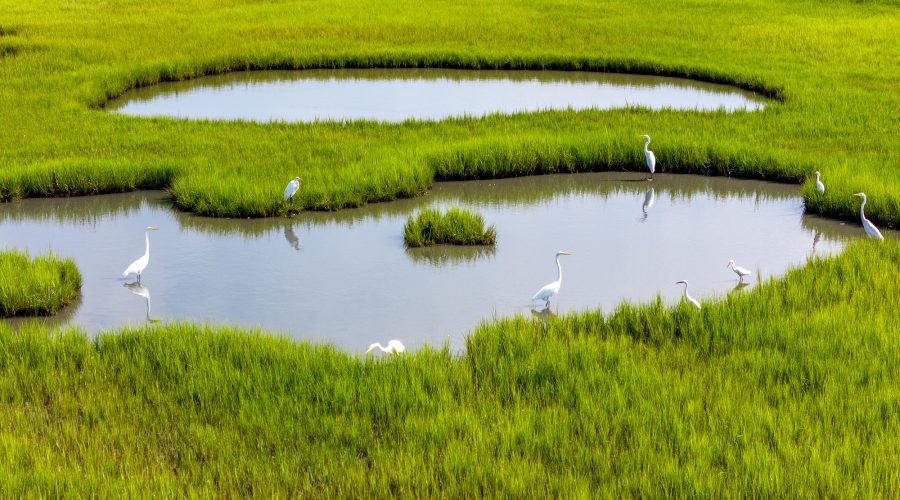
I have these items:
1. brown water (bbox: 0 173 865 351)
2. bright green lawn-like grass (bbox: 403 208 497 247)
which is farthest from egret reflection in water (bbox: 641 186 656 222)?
bright green lawn-like grass (bbox: 403 208 497 247)

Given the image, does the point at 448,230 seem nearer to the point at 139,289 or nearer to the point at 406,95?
the point at 139,289

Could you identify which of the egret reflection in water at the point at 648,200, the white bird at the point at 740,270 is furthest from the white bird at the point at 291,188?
the white bird at the point at 740,270

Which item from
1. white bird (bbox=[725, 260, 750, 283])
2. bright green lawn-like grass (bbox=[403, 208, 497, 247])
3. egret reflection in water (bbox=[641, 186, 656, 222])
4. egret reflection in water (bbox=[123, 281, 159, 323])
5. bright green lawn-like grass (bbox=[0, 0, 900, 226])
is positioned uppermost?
bright green lawn-like grass (bbox=[0, 0, 900, 226])

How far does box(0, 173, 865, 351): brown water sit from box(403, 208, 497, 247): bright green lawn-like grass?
144 millimetres

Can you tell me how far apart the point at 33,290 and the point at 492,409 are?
3983 millimetres

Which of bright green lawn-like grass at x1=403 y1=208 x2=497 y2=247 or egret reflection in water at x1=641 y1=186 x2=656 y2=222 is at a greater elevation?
egret reflection in water at x1=641 y1=186 x2=656 y2=222

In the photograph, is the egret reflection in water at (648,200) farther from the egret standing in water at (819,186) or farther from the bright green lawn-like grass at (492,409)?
the bright green lawn-like grass at (492,409)

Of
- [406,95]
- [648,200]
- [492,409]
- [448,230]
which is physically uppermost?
[406,95]

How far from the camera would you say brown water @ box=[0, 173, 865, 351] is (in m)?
7.93

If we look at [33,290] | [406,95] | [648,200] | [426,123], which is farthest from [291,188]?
[406,95]

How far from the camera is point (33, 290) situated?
7973 mm

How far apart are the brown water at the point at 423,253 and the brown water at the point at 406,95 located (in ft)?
12.8

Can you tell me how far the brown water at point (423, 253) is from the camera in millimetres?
7934

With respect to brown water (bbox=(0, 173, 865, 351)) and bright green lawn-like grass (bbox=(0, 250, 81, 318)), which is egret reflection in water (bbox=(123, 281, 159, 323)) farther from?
bright green lawn-like grass (bbox=(0, 250, 81, 318))
